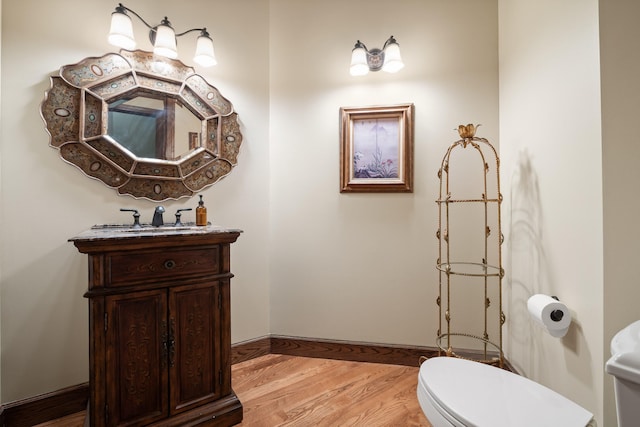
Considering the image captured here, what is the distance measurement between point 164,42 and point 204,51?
221mm

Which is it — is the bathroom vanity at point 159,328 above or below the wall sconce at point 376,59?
below

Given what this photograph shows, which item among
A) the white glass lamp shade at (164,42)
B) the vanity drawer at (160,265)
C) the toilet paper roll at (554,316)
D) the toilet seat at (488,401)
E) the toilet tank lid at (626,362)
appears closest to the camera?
the toilet tank lid at (626,362)

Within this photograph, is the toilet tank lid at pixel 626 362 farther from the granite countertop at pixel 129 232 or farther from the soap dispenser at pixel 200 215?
the soap dispenser at pixel 200 215

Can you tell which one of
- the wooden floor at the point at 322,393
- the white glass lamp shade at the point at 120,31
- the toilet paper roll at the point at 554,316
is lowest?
the wooden floor at the point at 322,393

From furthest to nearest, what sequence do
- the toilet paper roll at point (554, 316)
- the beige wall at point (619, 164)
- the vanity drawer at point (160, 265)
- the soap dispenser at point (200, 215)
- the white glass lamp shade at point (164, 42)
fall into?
1. the soap dispenser at point (200, 215)
2. the white glass lamp shade at point (164, 42)
3. the vanity drawer at point (160, 265)
4. the toilet paper roll at point (554, 316)
5. the beige wall at point (619, 164)

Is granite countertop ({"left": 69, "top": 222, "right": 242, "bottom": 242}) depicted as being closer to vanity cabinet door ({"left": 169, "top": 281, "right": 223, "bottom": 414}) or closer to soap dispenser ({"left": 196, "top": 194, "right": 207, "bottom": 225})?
soap dispenser ({"left": 196, "top": 194, "right": 207, "bottom": 225})

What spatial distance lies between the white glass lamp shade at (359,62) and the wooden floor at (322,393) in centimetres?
202

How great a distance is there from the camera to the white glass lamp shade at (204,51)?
1836 mm

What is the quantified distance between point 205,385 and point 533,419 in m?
1.36

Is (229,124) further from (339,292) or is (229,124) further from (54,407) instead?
(54,407)

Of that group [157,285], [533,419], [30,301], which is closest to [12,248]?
[30,301]

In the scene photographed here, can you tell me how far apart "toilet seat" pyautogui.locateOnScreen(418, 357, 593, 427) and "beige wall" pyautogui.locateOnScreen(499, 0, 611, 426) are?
279 mm

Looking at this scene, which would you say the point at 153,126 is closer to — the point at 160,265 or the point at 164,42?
the point at 164,42

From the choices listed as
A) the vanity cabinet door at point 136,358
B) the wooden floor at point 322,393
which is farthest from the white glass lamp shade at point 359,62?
the wooden floor at point 322,393
